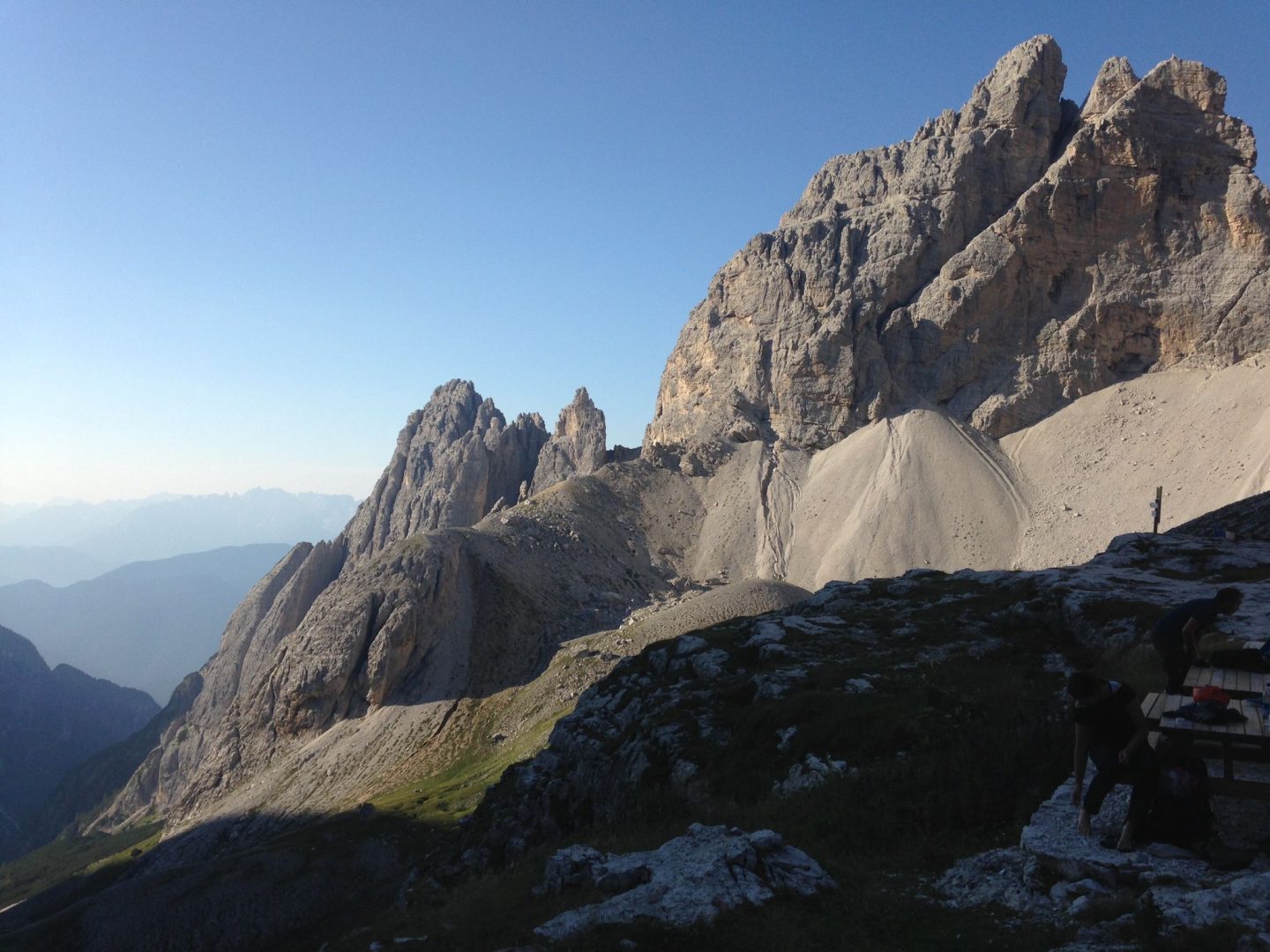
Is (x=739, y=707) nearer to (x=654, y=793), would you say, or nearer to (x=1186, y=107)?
(x=654, y=793)

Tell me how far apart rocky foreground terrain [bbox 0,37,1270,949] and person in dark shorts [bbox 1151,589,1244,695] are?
2.28 metres

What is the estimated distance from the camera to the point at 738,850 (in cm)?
1201

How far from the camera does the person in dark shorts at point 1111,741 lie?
10492 millimetres

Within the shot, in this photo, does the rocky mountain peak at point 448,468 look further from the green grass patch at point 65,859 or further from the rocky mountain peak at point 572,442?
the green grass patch at point 65,859

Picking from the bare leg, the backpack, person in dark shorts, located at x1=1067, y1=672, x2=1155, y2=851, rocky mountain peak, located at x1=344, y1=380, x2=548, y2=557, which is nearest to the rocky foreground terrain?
rocky mountain peak, located at x1=344, y1=380, x2=548, y2=557

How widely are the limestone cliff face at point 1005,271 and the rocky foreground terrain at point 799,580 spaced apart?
1.44ft

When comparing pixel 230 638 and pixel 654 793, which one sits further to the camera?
pixel 230 638

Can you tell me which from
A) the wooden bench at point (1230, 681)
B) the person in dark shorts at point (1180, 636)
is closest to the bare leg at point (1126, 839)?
the wooden bench at point (1230, 681)

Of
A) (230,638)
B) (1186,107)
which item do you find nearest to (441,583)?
(230,638)

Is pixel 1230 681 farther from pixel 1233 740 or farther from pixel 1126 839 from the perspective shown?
pixel 1126 839

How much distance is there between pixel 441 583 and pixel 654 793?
7124 cm

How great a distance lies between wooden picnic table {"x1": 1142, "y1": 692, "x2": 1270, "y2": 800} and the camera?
33.7ft

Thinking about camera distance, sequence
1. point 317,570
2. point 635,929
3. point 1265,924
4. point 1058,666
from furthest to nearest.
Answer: point 317,570 < point 1058,666 < point 635,929 < point 1265,924

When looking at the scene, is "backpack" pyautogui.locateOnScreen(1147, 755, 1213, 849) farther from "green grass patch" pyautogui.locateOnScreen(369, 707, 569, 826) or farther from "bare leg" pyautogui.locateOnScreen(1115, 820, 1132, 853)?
"green grass patch" pyautogui.locateOnScreen(369, 707, 569, 826)
